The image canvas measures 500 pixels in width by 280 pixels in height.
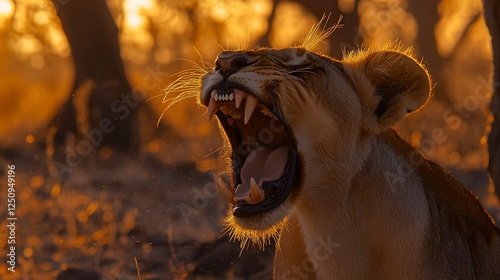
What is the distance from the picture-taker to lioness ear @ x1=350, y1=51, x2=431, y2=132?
4.04 metres

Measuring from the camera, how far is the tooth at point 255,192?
12.8ft

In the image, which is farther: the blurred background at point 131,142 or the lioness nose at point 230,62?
the blurred background at point 131,142

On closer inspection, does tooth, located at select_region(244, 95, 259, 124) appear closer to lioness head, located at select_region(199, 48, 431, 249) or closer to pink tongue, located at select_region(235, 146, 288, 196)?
lioness head, located at select_region(199, 48, 431, 249)

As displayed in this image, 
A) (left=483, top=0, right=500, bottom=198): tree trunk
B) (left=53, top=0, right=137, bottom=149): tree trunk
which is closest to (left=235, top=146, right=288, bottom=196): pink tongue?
(left=483, top=0, right=500, bottom=198): tree trunk

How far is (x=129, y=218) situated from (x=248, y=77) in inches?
179

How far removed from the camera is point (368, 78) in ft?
13.6

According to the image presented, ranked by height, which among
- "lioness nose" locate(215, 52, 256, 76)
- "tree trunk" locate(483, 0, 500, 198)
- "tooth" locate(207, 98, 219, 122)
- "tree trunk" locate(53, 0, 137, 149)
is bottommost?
"tree trunk" locate(53, 0, 137, 149)

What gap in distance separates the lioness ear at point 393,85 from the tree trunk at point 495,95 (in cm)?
246

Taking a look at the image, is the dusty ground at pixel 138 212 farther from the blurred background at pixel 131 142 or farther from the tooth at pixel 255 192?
the tooth at pixel 255 192

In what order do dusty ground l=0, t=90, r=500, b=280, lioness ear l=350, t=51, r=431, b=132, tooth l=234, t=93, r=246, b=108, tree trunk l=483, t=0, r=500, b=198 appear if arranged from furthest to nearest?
dusty ground l=0, t=90, r=500, b=280 < tree trunk l=483, t=0, r=500, b=198 < lioness ear l=350, t=51, r=431, b=132 < tooth l=234, t=93, r=246, b=108

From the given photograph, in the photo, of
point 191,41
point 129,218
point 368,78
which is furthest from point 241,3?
point 368,78

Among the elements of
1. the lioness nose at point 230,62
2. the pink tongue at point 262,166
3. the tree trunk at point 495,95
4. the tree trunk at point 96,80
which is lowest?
the tree trunk at point 96,80

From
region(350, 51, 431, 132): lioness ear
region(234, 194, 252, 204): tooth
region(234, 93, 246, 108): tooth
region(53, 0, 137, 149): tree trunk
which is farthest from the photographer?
region(53, 0, 137, 149): tree trunk

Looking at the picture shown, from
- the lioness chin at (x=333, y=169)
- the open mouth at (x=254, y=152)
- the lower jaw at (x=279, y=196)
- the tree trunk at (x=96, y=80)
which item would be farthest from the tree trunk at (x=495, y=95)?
the tree trunk at (x=96, y=80)
